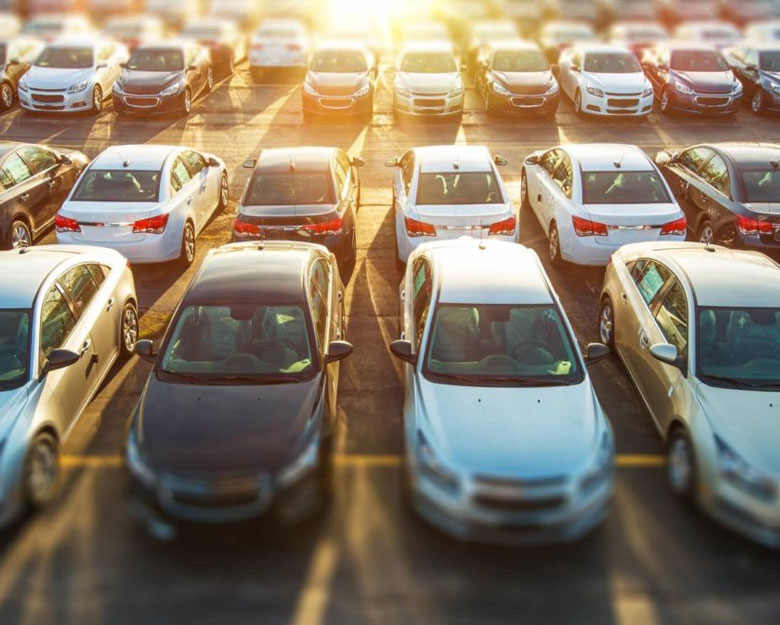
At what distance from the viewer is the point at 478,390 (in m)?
6.96

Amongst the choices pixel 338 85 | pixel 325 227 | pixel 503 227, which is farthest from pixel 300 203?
pixel 338 85

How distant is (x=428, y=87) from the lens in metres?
19.8

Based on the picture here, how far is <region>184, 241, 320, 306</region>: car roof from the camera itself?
25.1 ft

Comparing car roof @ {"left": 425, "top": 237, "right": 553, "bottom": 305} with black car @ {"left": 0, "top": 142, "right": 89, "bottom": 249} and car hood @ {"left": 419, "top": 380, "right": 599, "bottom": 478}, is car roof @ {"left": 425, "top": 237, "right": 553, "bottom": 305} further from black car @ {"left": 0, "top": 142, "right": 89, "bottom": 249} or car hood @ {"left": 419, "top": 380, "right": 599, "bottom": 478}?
black car @ {"left": 0, "top": 142, "right": 89, "bottom": 249}

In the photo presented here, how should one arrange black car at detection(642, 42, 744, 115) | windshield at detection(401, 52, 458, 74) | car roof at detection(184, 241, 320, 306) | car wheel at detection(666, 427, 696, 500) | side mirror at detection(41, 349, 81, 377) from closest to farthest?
car wheel at detection(666, 427, 696, 500), side mirror at detection(41, 349, 81, 377), car roof at detection(184, 241, 320, 306), black car at detection(642, 42, 744, 115), windshield at detection(401, 52, 458, 74)

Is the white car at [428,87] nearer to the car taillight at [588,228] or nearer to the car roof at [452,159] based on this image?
the car roof at [452,159]

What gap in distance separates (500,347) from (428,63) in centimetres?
1479

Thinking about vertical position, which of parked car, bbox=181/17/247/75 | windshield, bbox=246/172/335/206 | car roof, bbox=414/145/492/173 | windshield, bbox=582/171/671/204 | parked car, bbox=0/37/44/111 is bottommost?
parked car, bbox=181/17/247/75

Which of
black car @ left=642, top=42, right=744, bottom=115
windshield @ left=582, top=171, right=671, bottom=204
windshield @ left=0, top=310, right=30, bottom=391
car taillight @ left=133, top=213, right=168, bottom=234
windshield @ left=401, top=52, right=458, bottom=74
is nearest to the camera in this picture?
windshield @ left=0, top=310, right=30, bottom=391

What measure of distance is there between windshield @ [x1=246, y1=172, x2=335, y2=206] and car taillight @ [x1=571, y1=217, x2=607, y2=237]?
3447 mm

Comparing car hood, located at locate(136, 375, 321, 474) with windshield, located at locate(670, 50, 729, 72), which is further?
windshield, located at locate(670, 50, 729, 72)

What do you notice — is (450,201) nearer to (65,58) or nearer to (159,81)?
(159,81)

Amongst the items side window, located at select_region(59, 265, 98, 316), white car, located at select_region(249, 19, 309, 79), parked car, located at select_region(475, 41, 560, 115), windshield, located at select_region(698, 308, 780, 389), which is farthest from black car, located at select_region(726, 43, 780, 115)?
side window, located at select_region(59, 265, 98, 316)

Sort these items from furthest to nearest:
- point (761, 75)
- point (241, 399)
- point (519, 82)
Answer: point (761, 75) < point (519, 82) < point (241, 399)
